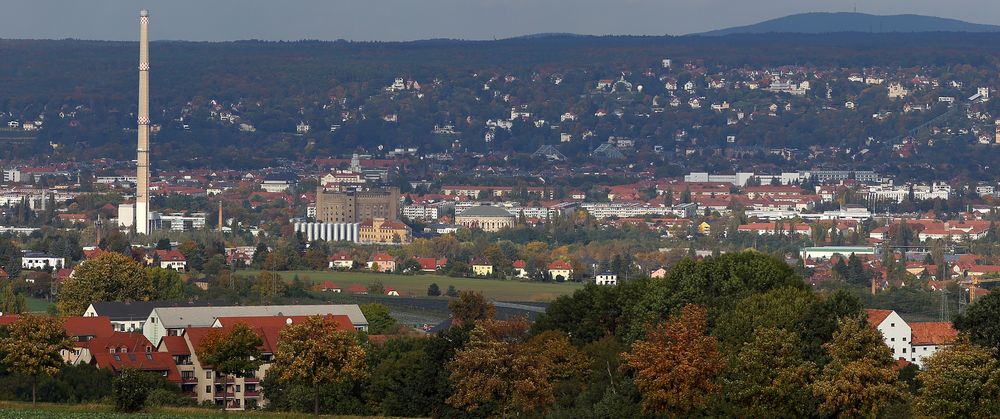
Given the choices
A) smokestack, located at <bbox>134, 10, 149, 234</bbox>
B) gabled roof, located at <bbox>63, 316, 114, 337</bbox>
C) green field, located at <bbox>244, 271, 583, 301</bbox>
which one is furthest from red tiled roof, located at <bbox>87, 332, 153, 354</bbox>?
smokestack, located at <bbox>134, 10, 149, 234</bbox>

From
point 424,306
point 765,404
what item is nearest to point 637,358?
point 765,404

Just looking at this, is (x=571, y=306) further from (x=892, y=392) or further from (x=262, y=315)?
(x=892, y=392)

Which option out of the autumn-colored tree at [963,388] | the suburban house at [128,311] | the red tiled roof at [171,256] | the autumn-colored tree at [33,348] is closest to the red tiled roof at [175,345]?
the suburban house at [128,311]

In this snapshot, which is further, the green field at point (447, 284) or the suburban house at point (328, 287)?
the green field at point (447, 284)

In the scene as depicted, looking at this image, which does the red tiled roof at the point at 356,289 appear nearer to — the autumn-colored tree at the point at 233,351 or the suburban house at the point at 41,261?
the suburban house at the point at 41,261

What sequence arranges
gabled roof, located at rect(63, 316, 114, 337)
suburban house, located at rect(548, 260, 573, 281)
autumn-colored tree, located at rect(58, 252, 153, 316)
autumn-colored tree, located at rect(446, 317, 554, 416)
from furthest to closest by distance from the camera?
suburban house, located at rect(548, 260, 573, 281) → autumn-colored tree, located at rect(58, 252, 153, 316) → gabled roof, located at rect(63, 316, 114, 337) → autumn-colored tree, located at rect(446, 317, 554, 416)

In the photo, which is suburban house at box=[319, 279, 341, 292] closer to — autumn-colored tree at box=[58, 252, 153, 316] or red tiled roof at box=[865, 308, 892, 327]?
autumn-colored tree at box=[58, 252, 153, 316]
